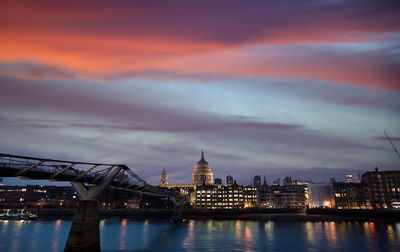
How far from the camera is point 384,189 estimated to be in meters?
178

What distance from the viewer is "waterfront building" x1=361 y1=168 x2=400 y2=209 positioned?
17438cm

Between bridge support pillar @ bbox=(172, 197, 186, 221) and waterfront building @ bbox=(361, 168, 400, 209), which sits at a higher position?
waterfront building @ bbox=(361, 168, 400, 209)

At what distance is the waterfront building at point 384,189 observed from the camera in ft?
572

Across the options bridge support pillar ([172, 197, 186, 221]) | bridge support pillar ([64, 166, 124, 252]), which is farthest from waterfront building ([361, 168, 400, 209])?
bridge support pillar ([64, 166, 124, 252])

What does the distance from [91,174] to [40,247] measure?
29.9 meters

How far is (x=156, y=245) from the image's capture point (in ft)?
243

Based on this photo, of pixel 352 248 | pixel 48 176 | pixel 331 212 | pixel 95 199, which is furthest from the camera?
pixel 331 212

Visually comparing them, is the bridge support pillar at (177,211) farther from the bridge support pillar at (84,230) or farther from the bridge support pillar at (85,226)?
the bridge support pillar at (84,230)

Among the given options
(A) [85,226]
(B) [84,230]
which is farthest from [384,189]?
(B) [84,230]

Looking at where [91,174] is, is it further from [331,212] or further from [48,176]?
[331,212]

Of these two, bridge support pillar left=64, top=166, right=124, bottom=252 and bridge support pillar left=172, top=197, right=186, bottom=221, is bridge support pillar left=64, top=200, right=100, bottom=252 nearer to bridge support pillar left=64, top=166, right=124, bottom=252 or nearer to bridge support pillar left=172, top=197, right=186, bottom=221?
bridge support pillar left=64, top=166, right=124, bottom=252

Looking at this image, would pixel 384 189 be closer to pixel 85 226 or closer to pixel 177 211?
pixel 177 211

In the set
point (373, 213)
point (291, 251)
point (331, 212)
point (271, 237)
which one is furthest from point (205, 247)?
point (331, 212)

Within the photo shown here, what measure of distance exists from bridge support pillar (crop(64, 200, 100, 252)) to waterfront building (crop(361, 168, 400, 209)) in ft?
575
